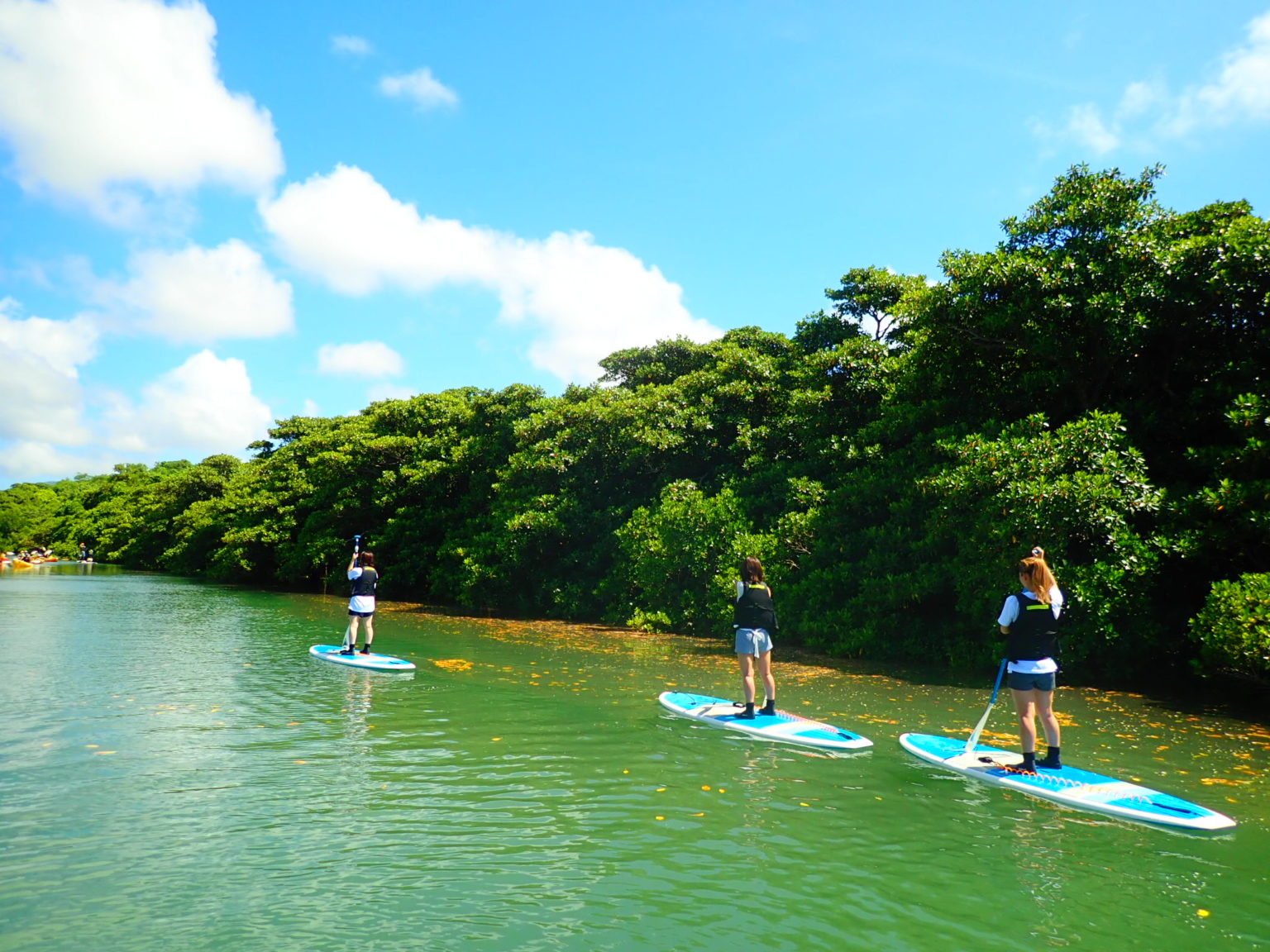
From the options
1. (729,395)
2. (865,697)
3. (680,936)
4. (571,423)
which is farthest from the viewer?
(571,423)

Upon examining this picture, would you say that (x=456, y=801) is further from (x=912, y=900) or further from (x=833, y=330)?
(x=833, y=330)

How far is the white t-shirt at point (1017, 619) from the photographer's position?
8344mm

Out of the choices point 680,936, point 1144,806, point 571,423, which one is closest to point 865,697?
point 1144,806

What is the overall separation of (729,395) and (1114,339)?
1307 centimetres

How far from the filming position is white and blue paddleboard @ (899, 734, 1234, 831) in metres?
7.27

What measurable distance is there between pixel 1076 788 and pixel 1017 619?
1.74 m

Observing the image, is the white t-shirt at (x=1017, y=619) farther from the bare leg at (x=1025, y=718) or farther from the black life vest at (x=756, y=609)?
the black life vest at (x=756, y=609)

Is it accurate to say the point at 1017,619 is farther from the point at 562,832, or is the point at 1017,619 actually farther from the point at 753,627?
the point at 562,832

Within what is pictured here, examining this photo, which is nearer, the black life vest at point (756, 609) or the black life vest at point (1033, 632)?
the black life vest at point (1033, 632)

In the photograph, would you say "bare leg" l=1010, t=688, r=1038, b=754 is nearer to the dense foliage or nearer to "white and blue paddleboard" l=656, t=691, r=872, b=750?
"white and blue paddleboard" l=656, t=691, r=872, b=750

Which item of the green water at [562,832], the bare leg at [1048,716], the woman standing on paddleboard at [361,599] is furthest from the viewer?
the woman standing on paddleboard at [361,599]

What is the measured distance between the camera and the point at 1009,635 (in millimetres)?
8680

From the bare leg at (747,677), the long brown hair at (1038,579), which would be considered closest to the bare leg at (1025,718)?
the long brown hair at (1038,579)

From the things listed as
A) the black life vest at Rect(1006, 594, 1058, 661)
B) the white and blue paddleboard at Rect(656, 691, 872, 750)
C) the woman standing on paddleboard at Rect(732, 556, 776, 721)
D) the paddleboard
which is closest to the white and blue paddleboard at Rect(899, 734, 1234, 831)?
the white and blue paddleboard at Rect(656, 691, 872, 750)
